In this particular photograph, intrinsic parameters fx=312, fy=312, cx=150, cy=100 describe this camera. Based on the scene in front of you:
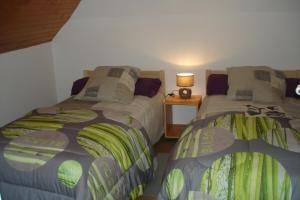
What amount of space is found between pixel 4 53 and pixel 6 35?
13.1 inches

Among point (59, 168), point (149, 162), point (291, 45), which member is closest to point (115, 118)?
point (149, 162)

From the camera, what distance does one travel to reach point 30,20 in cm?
304

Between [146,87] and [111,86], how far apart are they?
1.28 feet

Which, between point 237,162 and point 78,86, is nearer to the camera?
point 237,162

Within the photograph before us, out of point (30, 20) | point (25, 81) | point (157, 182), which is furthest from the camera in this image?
point (25, 81)

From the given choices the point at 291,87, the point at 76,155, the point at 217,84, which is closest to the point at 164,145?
the point at 217,84

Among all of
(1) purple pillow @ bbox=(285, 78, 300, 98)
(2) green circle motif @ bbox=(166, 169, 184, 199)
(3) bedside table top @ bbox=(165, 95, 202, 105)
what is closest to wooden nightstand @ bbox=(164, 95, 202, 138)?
(3) bedside table top @ bbox=(165, 95, 202, 105)

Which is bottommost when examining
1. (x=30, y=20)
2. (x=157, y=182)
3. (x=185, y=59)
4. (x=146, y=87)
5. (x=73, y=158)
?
(x=157, y=182)

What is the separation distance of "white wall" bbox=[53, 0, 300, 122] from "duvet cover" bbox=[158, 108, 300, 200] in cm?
135

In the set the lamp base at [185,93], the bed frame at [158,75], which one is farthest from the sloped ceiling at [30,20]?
the lamp base at [185,93]

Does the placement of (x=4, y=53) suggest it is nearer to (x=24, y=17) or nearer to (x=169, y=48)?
(x=24, y=17)

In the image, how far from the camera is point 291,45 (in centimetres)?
315

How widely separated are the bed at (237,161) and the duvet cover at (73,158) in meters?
0.40

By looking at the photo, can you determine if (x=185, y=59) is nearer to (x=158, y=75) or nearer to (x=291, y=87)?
(x=158, y=75)
